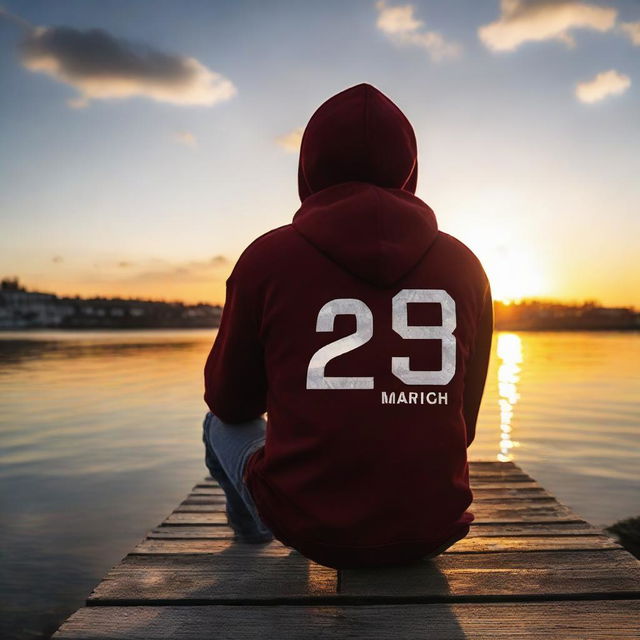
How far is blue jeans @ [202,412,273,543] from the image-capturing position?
2.45m

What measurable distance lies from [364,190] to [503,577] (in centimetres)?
179

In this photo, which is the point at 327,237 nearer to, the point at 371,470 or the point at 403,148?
the point at 403,148

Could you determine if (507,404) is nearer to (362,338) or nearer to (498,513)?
(498,513)

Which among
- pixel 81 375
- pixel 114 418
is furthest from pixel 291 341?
pixel 81 375

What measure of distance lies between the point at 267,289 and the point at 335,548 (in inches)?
38.3

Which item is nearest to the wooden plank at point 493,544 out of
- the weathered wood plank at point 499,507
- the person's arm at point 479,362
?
the weathered wood plank at point 499,507

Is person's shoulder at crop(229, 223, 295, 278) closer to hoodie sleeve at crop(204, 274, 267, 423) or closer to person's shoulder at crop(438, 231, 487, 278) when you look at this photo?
hoodie sleeve at crop(204, 274, 267, 423)

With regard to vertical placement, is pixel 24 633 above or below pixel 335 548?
below

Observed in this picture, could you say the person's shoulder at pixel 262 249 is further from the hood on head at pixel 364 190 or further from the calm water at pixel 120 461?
the calm water at pixel 120 461

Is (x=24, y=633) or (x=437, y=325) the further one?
(x=24, y=633)

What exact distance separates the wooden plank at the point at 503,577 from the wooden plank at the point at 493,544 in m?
0.11

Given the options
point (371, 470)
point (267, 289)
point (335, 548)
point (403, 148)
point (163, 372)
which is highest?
point (403, 148)

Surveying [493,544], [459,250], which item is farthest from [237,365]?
[493,544]

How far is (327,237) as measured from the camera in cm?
198
